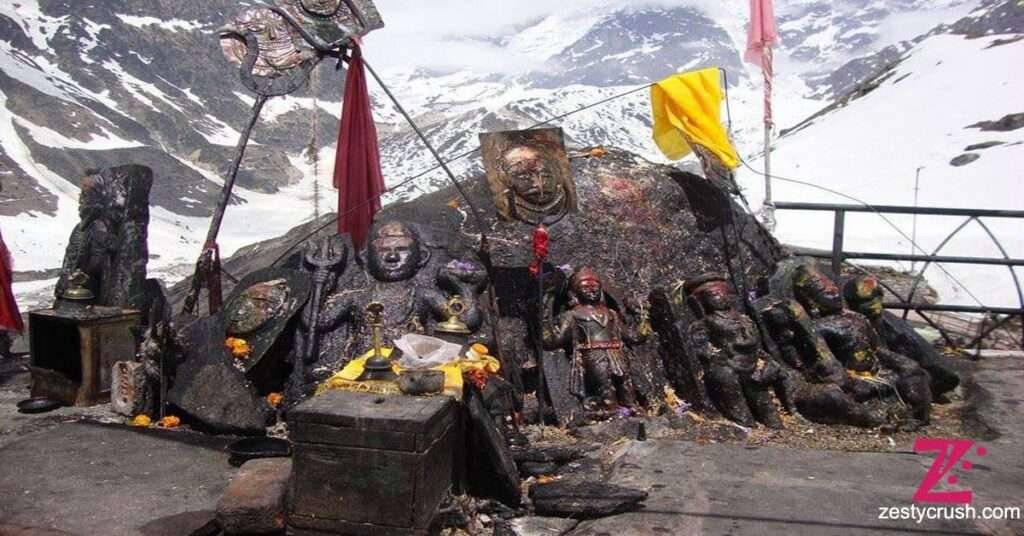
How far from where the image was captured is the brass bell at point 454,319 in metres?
6.22

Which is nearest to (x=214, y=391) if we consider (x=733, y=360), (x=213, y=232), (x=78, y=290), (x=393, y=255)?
(x=213, y=232)

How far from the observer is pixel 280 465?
4488mm

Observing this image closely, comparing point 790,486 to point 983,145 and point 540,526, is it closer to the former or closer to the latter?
point 540,526

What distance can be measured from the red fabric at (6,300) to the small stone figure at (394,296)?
411 cm

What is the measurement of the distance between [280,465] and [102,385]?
3.57 metres

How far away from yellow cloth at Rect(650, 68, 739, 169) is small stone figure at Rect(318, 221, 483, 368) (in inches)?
106

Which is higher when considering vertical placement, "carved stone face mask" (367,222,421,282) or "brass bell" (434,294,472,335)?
"carved stone face mask" (367,222,421,282)

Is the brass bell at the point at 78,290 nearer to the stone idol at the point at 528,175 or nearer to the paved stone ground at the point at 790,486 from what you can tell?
the stone idol at the point at 528,175

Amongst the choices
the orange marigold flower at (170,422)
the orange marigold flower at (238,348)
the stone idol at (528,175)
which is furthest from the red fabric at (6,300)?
the stone idol at (528,175)

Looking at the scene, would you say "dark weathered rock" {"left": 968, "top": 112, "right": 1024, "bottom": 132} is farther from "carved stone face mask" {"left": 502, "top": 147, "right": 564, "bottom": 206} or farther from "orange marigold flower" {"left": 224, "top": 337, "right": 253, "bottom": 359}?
"orange marigold flower" {"left": 224, "top": 337, "right": 253, "bottom": 359}

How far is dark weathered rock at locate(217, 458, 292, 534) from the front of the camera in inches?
156

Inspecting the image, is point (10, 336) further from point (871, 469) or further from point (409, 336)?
point (871, 469)

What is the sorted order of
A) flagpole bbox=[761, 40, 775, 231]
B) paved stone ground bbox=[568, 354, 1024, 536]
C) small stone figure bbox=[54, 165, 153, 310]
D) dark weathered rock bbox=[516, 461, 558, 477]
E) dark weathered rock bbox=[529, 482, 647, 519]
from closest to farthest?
paved stone ground bbox=[568, 354, 1024, 536] → dark weathered rock bbox=[529, 482, 647, 519] → dark weathered rock bbox=[516, 461, 558, 477] → small stone figure bbox=[54, 165, 153, 310] → flagpole bbox=[761, 40, 775, 231]

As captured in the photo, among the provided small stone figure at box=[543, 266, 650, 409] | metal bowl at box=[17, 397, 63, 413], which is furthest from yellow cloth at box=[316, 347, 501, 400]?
metal bowl at box=[17, 397, 63, 413]
